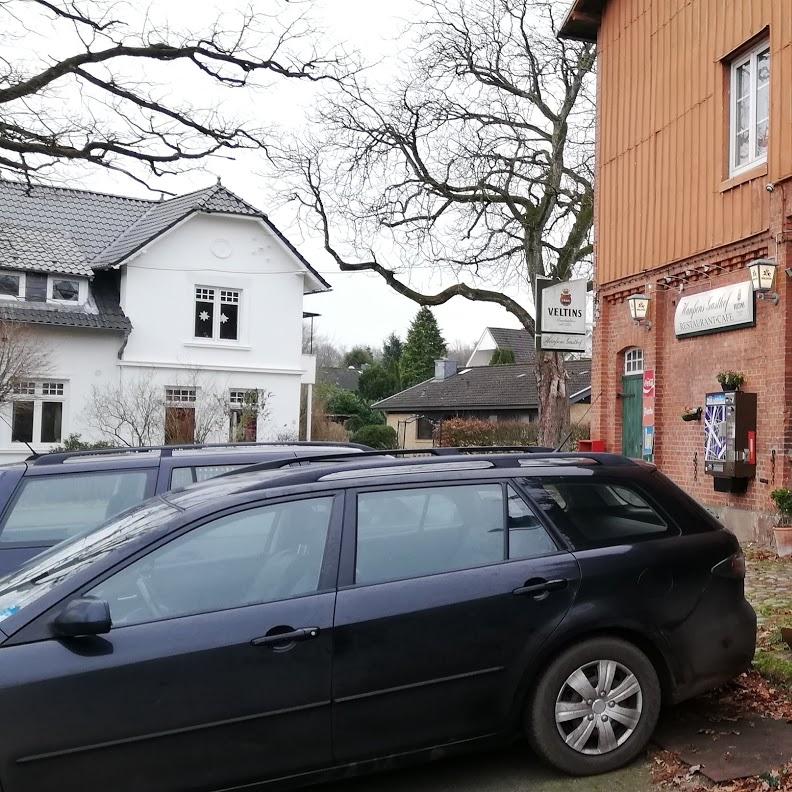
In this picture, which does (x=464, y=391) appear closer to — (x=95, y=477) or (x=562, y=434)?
(x=562, y=434)

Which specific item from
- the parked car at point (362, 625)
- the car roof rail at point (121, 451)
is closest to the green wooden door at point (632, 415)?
the car roof rail at point (121, 451)

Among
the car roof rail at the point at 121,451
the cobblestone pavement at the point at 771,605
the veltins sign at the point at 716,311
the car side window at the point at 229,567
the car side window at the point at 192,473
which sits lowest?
the cobblestone pavement at the point at 771,605

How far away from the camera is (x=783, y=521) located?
34.6 feet

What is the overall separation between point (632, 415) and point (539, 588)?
10.8 metres

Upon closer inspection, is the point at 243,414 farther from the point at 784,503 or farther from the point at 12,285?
the point at 784,503

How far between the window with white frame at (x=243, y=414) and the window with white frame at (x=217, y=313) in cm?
187

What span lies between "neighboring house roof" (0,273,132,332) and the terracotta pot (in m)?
18.9

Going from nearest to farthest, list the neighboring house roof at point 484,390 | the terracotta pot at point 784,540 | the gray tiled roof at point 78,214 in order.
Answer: the terracotta pot at point 784,540, the gray tiled roof at point 78,214, the neighboring house roof at point 484,390

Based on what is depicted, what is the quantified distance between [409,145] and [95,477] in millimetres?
19217

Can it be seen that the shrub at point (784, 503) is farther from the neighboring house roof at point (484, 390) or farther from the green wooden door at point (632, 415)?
the neighboring house roof at point (484, 390)

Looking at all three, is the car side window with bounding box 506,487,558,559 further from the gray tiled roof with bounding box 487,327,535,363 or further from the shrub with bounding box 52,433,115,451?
the gray tiled roof with bounding box 487,327,535,363

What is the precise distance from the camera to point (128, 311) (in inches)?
1008

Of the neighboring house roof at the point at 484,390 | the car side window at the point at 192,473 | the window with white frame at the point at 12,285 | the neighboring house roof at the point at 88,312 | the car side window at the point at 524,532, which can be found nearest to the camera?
the car side window at the point at 524,532

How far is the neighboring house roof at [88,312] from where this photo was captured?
23.7 metres
